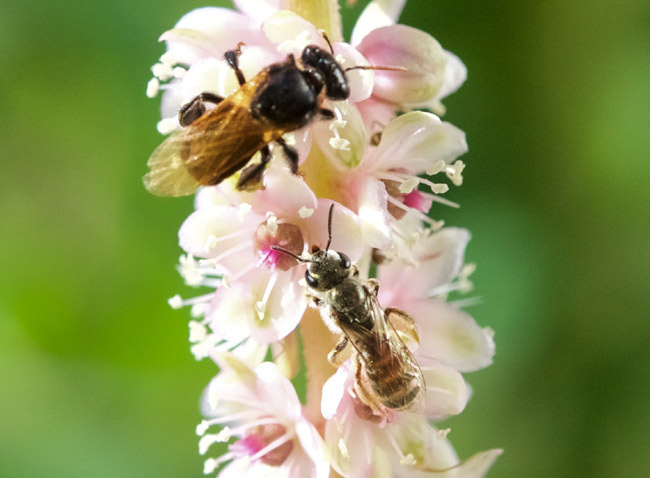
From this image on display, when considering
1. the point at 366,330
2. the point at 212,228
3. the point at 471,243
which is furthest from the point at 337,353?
the point at 471,243

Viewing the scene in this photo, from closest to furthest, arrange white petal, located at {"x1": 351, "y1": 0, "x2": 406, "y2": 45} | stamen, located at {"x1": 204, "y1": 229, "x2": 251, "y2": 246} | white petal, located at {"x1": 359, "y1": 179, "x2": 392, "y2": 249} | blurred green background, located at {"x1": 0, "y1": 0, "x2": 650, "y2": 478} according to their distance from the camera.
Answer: white petal, located at {"x1": 359, "y1": 179, "x2": 392, "y2": 249} < stamen, located at {"x1": 204, "y1": 229, "x2": 251, "y2": 246} < white petal, located at {"x1": 351, "y1": 0, "x2": 406, "y2": 45} < blurred green background, located at {"x1": 0, "y1": 0, "x2": 650, "y2": 478}

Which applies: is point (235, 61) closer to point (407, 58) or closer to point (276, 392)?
point (407, 58)

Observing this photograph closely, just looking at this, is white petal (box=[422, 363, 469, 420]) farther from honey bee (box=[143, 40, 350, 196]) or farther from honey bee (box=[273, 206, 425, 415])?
honey bee (box=[143, 40, 350, 196])

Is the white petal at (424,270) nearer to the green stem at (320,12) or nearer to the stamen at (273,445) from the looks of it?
the stamen at (273,445)

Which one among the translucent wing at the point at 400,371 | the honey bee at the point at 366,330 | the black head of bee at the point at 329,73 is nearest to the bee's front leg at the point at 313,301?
the honey bee at the point at 366,330

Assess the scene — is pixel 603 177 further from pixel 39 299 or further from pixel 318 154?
pixel 39 299

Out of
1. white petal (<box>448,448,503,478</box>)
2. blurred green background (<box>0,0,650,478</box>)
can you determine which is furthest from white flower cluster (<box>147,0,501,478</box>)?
blurred green background (<box>0,0,650,478</box>)

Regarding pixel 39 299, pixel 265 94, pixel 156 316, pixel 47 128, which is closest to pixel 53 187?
pixel 47 128
